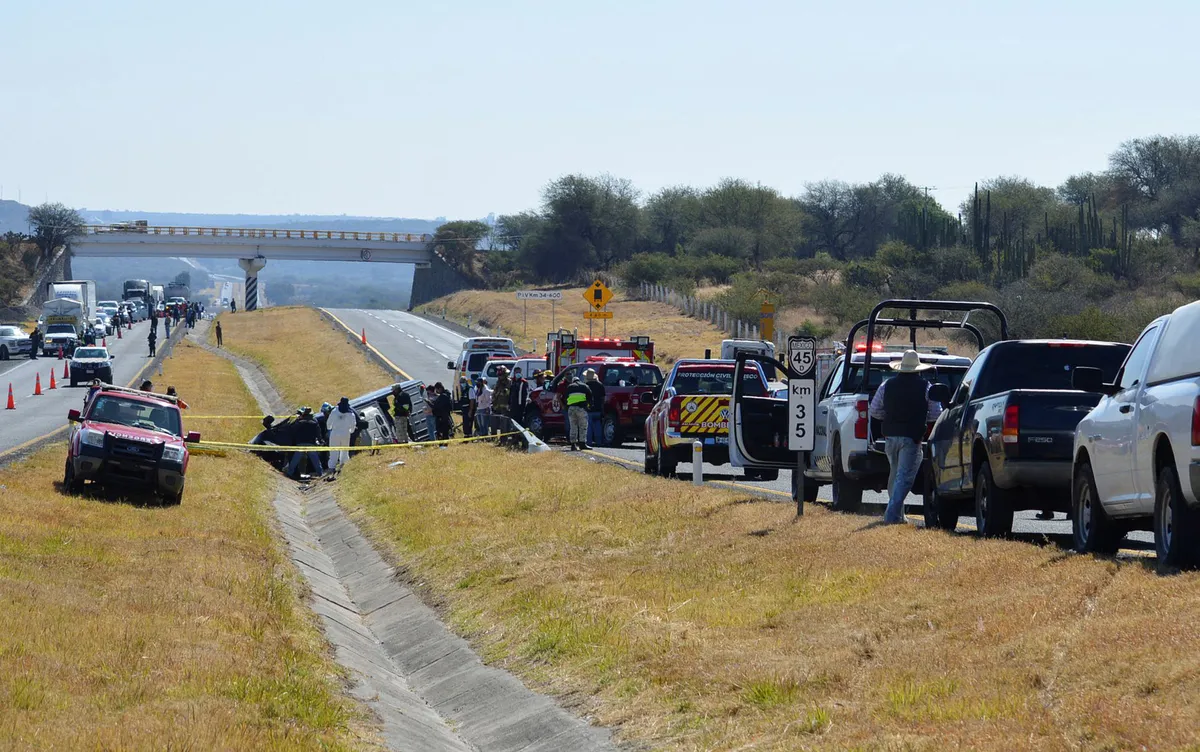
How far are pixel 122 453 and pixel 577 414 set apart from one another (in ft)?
35.4

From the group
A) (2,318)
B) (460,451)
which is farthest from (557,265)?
Answer: (460,451)

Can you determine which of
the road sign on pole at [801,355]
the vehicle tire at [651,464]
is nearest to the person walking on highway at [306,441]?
the vehicle tire at [651,464]

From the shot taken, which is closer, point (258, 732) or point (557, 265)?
point (258, 732)

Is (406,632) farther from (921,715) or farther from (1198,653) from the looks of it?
(1198,653)

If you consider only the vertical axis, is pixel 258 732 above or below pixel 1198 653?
below

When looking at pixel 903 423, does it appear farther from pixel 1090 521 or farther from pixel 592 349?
pixel 592 349

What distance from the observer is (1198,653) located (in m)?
7.44

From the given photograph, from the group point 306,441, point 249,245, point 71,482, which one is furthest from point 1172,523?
point 249,245

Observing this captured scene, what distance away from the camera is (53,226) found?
144 metres

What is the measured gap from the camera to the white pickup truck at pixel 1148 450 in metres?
9.84

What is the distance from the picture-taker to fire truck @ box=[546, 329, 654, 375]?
3722cm

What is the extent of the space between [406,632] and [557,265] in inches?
5073

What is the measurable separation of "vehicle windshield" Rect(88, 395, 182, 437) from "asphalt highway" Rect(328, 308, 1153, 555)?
7721mm

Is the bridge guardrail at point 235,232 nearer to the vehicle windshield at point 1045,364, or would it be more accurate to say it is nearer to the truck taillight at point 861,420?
the truck taillight at point 861,420
